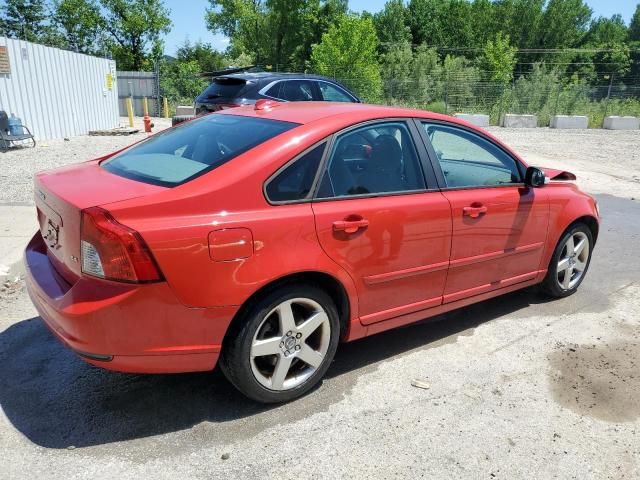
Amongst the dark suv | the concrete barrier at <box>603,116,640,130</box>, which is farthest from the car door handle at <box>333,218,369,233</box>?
the concrete barrier at <box>603,116,640,130</box>

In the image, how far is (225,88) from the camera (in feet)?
31.9

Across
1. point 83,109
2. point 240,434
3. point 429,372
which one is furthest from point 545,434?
point 83,109

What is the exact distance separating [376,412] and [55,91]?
15.6m

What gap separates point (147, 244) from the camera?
2.45 metres

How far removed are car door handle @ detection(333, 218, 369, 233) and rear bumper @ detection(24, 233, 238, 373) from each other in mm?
736

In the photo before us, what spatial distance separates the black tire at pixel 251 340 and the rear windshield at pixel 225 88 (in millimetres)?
7125

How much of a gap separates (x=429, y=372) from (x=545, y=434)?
2.62ft

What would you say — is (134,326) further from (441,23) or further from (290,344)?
(441,23)

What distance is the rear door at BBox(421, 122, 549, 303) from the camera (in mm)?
3643

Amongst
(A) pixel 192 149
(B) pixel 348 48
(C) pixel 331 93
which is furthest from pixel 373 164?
(B) pixel 348 48

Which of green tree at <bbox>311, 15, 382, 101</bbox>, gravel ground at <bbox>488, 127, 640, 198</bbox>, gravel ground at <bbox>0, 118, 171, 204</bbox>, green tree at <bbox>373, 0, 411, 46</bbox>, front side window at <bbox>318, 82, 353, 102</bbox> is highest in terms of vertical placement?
green tree at <bbox>373, 0, 411, 46</bbox>

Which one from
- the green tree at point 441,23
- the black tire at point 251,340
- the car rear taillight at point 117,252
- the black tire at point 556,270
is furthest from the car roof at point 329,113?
the green tree at point 441,23

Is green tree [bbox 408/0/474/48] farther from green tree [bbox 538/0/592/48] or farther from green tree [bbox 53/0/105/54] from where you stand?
green tree [bbox 53/0/105/54]

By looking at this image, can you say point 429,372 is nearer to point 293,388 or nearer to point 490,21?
point 293,388
